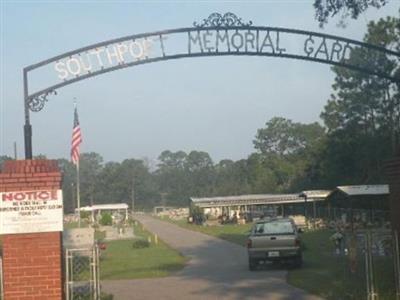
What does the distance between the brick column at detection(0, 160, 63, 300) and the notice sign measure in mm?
82

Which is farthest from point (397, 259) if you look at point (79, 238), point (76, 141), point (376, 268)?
point (76, 141)

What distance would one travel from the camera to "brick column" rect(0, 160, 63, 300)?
37.2ft

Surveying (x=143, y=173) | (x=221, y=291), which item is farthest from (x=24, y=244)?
(x=143, y=173)

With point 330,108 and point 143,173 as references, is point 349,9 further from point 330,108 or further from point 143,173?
point 143,173

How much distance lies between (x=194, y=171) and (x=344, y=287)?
137 metres

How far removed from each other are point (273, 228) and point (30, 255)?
47.3ft

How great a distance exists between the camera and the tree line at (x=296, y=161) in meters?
55.1

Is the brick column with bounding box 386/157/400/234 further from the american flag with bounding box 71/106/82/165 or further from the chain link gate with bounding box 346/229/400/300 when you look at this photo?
the american flag with bounding box 71/106/82/165

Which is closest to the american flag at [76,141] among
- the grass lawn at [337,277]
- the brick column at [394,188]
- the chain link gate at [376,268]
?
the grass lawn at [337,277]

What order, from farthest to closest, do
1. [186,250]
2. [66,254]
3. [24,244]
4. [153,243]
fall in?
1. [153,243]
2. [186,250]
3. [66,254]
4. [24,244]

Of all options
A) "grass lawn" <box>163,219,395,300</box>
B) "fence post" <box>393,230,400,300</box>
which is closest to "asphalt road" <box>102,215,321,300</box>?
"grass lawn" <box>163,219,395,300</box>

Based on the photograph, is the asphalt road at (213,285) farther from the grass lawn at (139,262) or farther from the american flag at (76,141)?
the american flag at (76,141)

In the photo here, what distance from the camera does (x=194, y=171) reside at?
6078 inches

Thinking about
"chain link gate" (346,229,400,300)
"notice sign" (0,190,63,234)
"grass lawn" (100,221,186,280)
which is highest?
"notice sign" (0,190,63,234)
